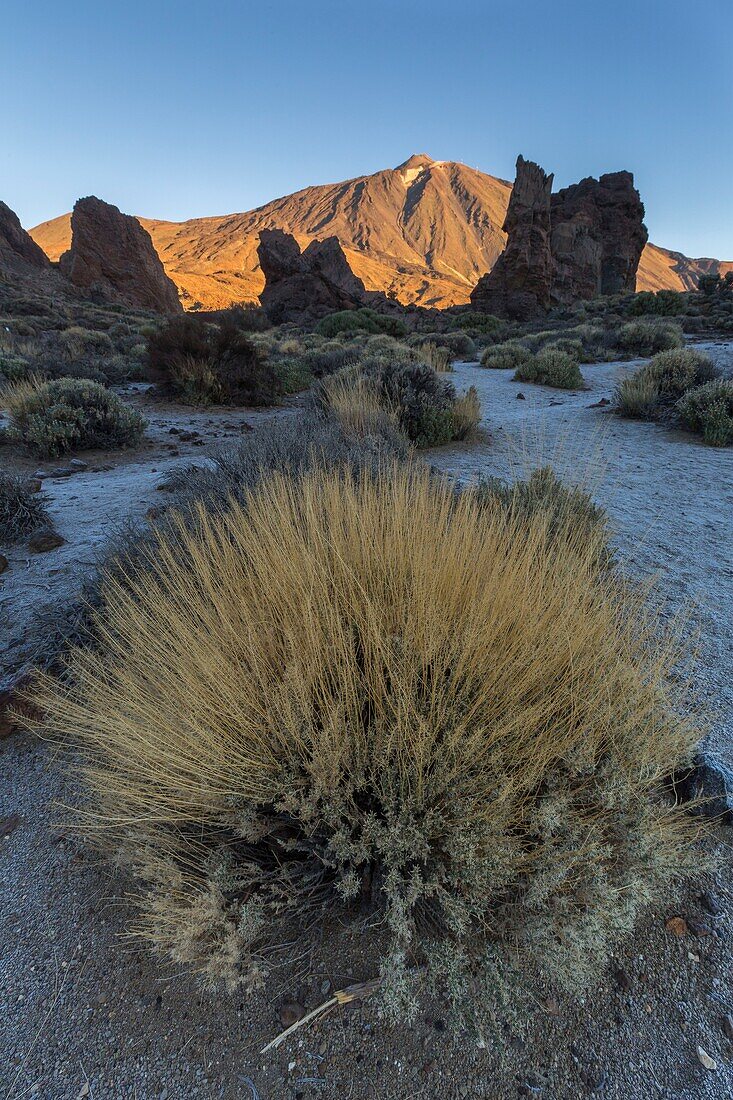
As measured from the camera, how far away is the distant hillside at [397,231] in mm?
101938

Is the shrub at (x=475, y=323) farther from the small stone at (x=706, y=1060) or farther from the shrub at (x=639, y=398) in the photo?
the small stone at (x=706, y=1060)

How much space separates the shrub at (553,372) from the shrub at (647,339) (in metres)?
3.50

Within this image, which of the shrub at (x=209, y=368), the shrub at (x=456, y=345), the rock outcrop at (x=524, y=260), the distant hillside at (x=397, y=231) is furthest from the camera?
the distant hillside at (x=397, y=231)

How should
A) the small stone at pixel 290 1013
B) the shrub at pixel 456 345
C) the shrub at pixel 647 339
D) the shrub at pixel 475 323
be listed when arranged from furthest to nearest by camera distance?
1. the shrub at pixel 475 323
2. the shrub at pixel 456 345
3. the shrub at pixel 647 339
4. the small stone at pixel 290 1013

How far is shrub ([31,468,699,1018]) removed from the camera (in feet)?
4.08

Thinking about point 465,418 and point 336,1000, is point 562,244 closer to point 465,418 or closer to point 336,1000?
point 465,418

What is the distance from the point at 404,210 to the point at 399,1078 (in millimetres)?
179062

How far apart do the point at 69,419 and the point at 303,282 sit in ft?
91.4

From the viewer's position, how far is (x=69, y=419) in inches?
252

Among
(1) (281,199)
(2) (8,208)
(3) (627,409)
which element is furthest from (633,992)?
(1) (281,199)

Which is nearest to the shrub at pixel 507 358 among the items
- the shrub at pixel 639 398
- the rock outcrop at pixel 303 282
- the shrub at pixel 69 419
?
the shrub at pixel 639 398

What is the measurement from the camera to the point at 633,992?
4.35 feet

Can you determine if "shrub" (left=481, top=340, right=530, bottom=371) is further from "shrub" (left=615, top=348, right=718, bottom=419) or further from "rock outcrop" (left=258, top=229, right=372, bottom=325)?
"rock outcrop" (left=258, top=229, right=372, bottom=325)

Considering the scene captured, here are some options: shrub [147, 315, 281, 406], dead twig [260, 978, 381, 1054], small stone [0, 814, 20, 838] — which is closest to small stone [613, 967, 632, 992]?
dead twig [260, 978, 381, 1054]
